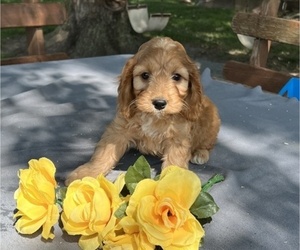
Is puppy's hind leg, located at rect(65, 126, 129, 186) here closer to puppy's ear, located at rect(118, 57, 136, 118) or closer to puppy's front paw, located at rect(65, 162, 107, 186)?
puppy's front paw, located at rect(65, 162, 107, 186)

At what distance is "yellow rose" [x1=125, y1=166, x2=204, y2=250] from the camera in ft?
5.75

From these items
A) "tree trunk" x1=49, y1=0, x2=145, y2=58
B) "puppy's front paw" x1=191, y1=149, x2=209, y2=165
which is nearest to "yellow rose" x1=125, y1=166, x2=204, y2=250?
"puppy's front paw" x1=191, y1=149, x2=209, y2=165

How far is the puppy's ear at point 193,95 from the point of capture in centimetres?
261

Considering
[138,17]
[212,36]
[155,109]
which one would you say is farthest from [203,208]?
[212,36]

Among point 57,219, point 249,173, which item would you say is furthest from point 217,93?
point 57,219

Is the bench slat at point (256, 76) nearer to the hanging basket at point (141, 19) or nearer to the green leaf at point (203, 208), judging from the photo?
the hanging basket at point (141, 19)

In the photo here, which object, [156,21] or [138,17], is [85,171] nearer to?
[138,17]

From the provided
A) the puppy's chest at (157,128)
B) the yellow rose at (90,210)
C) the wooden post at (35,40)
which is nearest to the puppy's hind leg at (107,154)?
the puppy's chest at (157,128)

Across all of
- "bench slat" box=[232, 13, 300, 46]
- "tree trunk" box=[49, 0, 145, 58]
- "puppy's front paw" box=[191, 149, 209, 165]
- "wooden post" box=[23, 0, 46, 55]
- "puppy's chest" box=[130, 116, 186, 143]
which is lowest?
"tree trunk" box=[49, 0, 145, 58]

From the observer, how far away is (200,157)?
3.04 metres

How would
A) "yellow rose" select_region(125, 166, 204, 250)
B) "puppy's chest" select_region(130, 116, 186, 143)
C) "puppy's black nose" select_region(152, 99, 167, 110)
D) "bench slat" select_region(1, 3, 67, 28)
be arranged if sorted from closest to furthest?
"yellow rose" select_region(125, 166, 204, 250) < "puppy's black nose" select_region(152, 99, 167, 110) < "puppy's chest" select_region(130, 116, 186, 143) < "bench slat" select_region(1, 3, 67, 28)

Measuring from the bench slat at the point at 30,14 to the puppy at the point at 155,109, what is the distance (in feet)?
10.4

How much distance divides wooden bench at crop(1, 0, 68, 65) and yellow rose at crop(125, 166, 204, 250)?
13.6ft

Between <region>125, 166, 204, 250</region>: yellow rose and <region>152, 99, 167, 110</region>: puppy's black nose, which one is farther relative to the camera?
<region>152, 99, 167, 110</region>: puppy's black nose
